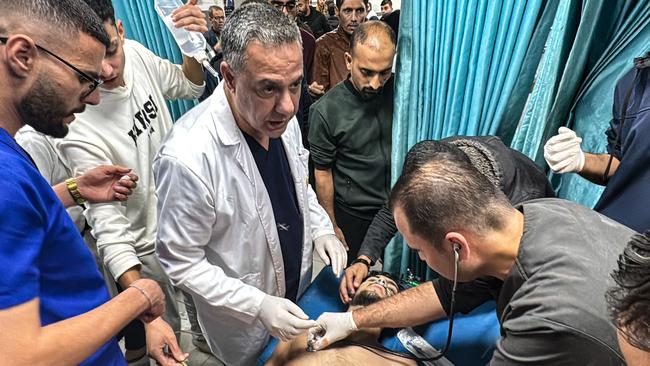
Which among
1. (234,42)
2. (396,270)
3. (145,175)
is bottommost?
(396,270)

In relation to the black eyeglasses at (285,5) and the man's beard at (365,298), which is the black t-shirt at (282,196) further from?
the black eyeglasses at (285,5)

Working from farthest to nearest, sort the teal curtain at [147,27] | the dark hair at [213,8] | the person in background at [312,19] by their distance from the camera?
the person in background at [312,19] < the dark hair at [213,8] < the teal curtain at [147,27]

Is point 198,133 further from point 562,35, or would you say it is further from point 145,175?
point 562,35

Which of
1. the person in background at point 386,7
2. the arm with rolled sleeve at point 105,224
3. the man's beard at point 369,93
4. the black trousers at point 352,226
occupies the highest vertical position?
the person in background at point 386,7

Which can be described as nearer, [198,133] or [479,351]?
[198,133]

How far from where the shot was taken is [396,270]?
6.88ft

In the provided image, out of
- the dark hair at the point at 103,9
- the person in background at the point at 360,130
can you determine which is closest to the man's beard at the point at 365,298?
the person in background at the point at 360,130

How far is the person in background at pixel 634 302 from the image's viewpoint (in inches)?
20.8

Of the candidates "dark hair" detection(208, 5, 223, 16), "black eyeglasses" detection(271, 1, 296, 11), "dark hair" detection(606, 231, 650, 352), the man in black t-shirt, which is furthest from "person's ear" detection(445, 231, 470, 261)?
"dark hair" detection(208, 5, 223, 16)

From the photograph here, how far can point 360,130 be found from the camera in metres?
1.88

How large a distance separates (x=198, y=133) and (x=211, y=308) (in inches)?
23.4

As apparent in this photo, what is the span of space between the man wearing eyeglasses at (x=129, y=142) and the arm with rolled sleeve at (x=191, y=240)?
0.18m

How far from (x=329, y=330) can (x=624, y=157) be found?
107 centimetres

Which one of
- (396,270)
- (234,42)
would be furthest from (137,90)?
(396,270)
